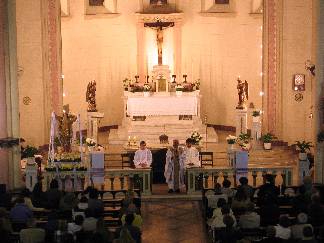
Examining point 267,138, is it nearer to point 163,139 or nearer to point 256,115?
point 256,115

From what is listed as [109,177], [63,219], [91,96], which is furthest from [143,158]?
[91,96]

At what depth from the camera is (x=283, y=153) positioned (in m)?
27.9

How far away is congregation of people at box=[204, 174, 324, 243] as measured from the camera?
15125 millimetres

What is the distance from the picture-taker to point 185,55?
33031mm

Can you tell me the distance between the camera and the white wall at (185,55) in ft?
105

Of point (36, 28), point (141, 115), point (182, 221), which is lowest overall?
point (182, 221)

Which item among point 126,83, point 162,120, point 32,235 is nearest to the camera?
point 32,235

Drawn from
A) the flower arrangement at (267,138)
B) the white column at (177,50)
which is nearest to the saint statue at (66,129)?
the flower arrangement at (267,138)

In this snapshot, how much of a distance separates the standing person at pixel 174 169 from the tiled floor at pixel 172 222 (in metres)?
0.68

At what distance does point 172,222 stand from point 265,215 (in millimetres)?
3526

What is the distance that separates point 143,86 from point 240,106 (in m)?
3.94

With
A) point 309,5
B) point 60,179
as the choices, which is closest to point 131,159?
point 60,179

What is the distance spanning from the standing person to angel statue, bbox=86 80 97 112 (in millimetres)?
7700

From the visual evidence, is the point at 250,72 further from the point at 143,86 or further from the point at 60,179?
the point at 60,179
